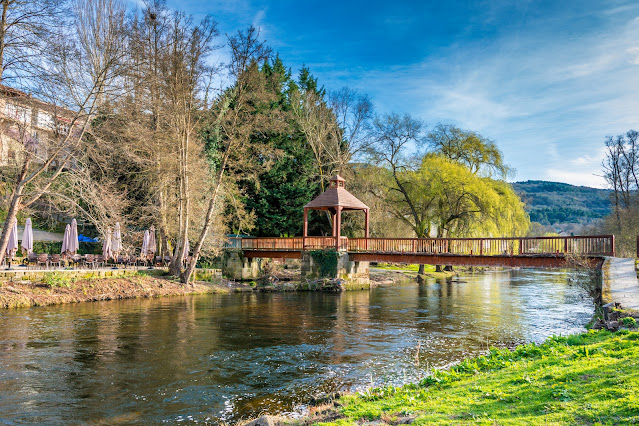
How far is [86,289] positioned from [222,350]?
1019cm

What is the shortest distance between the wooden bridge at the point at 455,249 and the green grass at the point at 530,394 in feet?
28.0

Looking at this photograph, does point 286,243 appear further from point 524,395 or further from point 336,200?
point 524,395

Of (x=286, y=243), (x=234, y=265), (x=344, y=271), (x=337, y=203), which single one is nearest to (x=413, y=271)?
(x=344, y=271)

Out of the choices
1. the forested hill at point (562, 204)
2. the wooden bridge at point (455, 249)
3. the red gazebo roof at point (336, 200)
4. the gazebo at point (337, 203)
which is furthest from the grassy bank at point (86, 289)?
the forested hill at point (562, 204)

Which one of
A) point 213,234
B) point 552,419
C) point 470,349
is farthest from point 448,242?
point 552,419

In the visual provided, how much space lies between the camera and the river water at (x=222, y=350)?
6738mm

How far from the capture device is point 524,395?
484 centimetres

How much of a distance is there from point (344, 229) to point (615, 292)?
86.5 ft

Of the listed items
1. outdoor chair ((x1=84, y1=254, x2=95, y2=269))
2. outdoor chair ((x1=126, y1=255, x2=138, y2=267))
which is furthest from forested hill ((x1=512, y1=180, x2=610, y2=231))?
outdoor chair ((x1=84, y1=254, x2=95, y2=269))

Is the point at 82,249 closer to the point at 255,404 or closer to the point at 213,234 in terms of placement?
the point at 213,234

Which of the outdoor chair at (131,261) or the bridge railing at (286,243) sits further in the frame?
the bridge railing at (286,243)

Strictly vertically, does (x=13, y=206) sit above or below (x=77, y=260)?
above

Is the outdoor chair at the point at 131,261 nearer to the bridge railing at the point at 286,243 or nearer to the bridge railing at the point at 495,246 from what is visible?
the bridge railing at the point at 286,243

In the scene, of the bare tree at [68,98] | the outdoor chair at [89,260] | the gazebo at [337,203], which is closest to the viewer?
the bare tree at [68,98]
